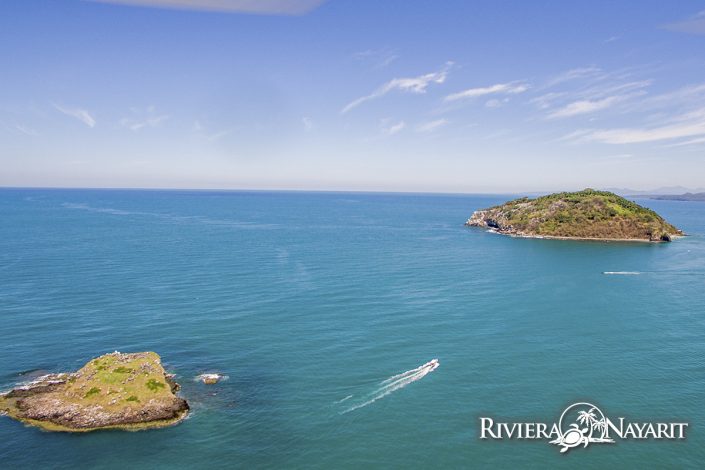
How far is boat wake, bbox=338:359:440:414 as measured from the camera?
53.8 m

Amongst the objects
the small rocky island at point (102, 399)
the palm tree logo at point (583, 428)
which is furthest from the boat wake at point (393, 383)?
the small rocky island at point (102, 399)

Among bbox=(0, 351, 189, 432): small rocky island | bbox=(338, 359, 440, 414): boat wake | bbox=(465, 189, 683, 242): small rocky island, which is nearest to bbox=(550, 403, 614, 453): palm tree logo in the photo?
bbox=(338, 359, 440, 414): boat wake

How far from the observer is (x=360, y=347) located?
68312mm

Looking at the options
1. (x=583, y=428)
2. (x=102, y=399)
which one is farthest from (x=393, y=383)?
(x=102, y=399)

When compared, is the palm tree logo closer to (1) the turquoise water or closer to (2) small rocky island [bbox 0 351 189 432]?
(1) the turquoise water

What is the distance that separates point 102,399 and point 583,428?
172 ft

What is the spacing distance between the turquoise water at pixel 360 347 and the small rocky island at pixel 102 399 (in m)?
1.85

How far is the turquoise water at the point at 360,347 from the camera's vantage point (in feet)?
150

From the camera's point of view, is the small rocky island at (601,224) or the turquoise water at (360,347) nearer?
the turquoise water at (360,347)

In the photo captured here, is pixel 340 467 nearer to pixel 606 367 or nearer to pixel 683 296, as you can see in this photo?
pixel 606 367

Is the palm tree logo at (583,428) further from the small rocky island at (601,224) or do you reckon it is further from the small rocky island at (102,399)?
the small rocky island at (601,224)

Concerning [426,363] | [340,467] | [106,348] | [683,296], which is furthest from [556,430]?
[683,296]

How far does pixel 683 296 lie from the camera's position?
99.1 m

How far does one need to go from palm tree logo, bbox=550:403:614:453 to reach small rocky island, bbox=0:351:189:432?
40.6 metres
